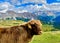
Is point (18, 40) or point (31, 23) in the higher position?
point (31, 23)

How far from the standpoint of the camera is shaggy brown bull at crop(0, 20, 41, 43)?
1230 centimetres

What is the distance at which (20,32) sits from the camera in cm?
→ 1258

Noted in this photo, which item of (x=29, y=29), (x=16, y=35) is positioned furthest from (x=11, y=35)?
(x=29, y=29)

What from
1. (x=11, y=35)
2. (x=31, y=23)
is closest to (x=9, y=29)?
(x=11, y=35)

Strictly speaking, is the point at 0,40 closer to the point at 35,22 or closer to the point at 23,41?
the point at 23,41

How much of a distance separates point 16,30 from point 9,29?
0.39 metres

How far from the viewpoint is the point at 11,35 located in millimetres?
12414

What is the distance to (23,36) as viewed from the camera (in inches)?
493

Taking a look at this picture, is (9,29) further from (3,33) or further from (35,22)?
(35,22)

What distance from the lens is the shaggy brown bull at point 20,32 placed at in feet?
40.4

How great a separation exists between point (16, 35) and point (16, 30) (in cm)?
30

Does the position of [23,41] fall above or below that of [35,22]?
below

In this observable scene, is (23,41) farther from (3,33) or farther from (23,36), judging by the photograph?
(3,33)

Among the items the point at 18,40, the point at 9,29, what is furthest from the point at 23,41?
the point at 9,29
